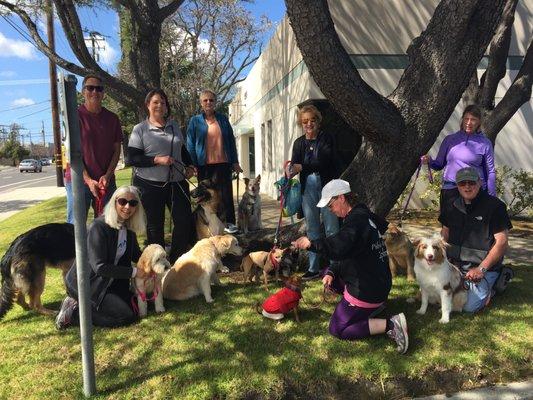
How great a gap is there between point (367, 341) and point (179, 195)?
2.85m

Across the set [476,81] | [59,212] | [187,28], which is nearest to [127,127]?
[187,28]

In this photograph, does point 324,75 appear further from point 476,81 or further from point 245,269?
point 476,81

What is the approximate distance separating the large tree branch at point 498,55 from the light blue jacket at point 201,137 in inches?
218

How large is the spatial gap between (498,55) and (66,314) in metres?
8.48

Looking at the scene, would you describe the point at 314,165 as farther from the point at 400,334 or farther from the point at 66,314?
the point at 66,314

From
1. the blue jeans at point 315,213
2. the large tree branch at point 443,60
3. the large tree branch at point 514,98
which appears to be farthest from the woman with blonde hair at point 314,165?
the large tree branch at point 514,98

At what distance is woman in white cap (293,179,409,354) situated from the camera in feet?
11.6

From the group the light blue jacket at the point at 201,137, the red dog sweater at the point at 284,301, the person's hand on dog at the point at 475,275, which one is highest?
the light blue jacket at the point at 201,137

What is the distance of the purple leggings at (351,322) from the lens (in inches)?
145

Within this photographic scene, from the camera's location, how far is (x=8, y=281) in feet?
13.6

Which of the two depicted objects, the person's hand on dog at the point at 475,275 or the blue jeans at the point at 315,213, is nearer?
the person's hand on dog at the point at 475,275

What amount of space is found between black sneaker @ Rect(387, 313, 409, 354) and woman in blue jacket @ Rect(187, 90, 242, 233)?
3.15 metres

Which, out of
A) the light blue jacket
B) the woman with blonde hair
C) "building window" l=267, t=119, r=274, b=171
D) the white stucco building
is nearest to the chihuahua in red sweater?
the woman with blonde hair

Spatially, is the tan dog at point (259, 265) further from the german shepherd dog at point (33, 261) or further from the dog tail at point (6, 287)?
the dog tail at point (6, 287)
